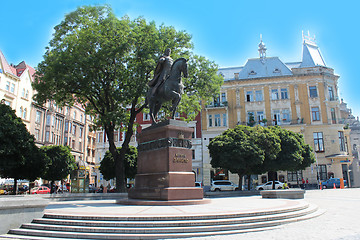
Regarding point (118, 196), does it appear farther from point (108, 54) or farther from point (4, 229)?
point (4, 229)

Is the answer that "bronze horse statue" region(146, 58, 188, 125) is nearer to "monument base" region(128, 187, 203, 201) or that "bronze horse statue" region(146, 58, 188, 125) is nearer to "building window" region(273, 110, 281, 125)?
"monument base" region(128, 187, 203, 201)

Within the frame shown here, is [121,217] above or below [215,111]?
below

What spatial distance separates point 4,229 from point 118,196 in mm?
11331

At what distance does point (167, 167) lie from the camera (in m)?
11.4

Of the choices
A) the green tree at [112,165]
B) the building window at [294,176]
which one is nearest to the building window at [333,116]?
the building window at [294,176]

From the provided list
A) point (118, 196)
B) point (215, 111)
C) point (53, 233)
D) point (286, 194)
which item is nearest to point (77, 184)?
point (118, 196)

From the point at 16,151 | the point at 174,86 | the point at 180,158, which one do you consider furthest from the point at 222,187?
the point at 180,158

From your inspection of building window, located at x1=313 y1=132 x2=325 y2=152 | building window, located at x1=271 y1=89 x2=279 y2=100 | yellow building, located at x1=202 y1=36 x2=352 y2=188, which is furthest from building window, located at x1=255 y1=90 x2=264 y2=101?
building window, located at x1=313 y1=132 x2=325 y2=152

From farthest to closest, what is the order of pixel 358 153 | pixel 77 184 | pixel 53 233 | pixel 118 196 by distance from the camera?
1. pixel 358 153
2. pixel 77 184
3. pixel 118 196
4. pixel 53 233

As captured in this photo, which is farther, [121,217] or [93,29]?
[93,29]

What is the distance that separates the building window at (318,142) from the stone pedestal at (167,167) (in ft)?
125

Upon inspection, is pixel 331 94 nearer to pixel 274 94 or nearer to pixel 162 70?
pixel 274 94

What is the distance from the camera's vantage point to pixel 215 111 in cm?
4841

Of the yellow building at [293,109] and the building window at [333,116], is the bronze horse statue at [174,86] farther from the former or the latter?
the building window at [333,116]
